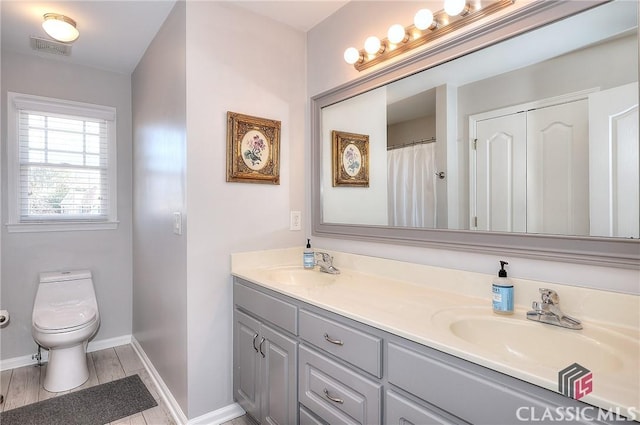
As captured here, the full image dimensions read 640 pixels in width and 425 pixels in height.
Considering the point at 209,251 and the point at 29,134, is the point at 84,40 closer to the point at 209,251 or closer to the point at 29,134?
the point at 29,134

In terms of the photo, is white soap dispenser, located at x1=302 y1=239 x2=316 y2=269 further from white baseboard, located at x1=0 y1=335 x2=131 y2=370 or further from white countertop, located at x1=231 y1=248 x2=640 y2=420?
white baseboard, located at x1=0 y1=335 x2=131 y2=370

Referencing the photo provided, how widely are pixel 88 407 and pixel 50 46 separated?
2.49m

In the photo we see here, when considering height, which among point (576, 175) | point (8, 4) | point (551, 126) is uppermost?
point (8, 4)

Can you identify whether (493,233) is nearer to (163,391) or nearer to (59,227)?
(163,391)

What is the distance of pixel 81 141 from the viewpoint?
2.88m

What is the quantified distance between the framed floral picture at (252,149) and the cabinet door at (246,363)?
819 mm

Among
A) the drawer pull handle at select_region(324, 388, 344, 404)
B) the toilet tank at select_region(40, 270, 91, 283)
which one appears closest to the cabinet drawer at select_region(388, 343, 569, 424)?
the drawer pull handle at select_region(324, 388, 344, 404)

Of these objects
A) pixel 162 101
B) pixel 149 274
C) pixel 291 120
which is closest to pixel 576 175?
pixel 291 120

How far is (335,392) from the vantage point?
4.25 feet

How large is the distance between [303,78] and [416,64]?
92cm

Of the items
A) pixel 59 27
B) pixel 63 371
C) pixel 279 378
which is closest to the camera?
pixel 279 378

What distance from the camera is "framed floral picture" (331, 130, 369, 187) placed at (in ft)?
6.64

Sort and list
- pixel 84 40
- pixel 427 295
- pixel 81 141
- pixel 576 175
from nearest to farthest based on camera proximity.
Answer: pixel 576 175, pixel 427 295, pixel 84 40, pixel 81 141

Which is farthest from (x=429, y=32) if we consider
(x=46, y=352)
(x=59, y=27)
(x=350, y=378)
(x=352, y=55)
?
(x=46, y=352)
